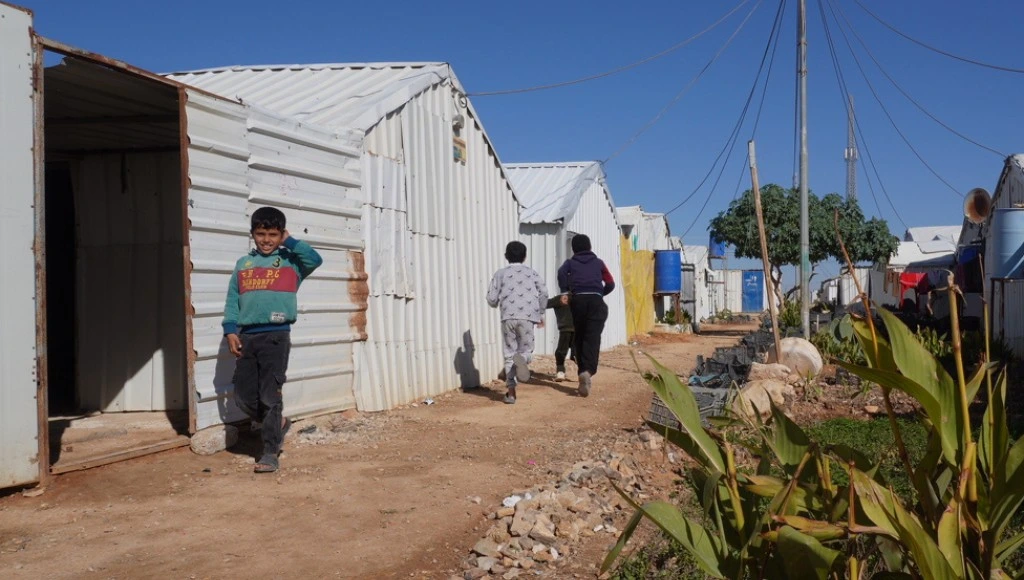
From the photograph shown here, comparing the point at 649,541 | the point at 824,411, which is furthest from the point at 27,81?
the point at 824,411

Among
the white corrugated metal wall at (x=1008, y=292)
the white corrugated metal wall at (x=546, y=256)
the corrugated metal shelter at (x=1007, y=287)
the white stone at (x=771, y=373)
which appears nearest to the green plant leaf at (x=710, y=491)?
the white stone at (x=771, y=373)

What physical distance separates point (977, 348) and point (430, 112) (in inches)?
306

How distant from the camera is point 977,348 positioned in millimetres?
11328

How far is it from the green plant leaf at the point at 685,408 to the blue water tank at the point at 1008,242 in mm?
11431

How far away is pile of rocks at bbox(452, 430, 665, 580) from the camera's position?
383 centimetres

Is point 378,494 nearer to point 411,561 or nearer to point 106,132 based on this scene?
point 411,561

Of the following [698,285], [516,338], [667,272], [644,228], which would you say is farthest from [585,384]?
[698,285]

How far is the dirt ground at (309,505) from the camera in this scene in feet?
12.3

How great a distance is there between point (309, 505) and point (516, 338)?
13.6 feet

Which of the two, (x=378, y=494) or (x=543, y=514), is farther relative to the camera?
(x=378, y=494)

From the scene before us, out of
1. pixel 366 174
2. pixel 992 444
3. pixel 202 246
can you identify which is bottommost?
pixel 992 444

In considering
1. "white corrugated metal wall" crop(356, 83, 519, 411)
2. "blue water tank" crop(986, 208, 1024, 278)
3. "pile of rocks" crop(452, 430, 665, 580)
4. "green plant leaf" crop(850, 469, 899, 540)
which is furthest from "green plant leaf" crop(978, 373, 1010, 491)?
"blue water tank" crop(986, 208, 1024, 278)

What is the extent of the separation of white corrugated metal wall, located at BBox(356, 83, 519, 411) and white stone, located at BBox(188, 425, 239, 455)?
62.3 inches

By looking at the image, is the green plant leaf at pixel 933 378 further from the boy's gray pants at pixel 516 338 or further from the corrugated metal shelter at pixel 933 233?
the corrugated metal shelter at pixel 933 233
